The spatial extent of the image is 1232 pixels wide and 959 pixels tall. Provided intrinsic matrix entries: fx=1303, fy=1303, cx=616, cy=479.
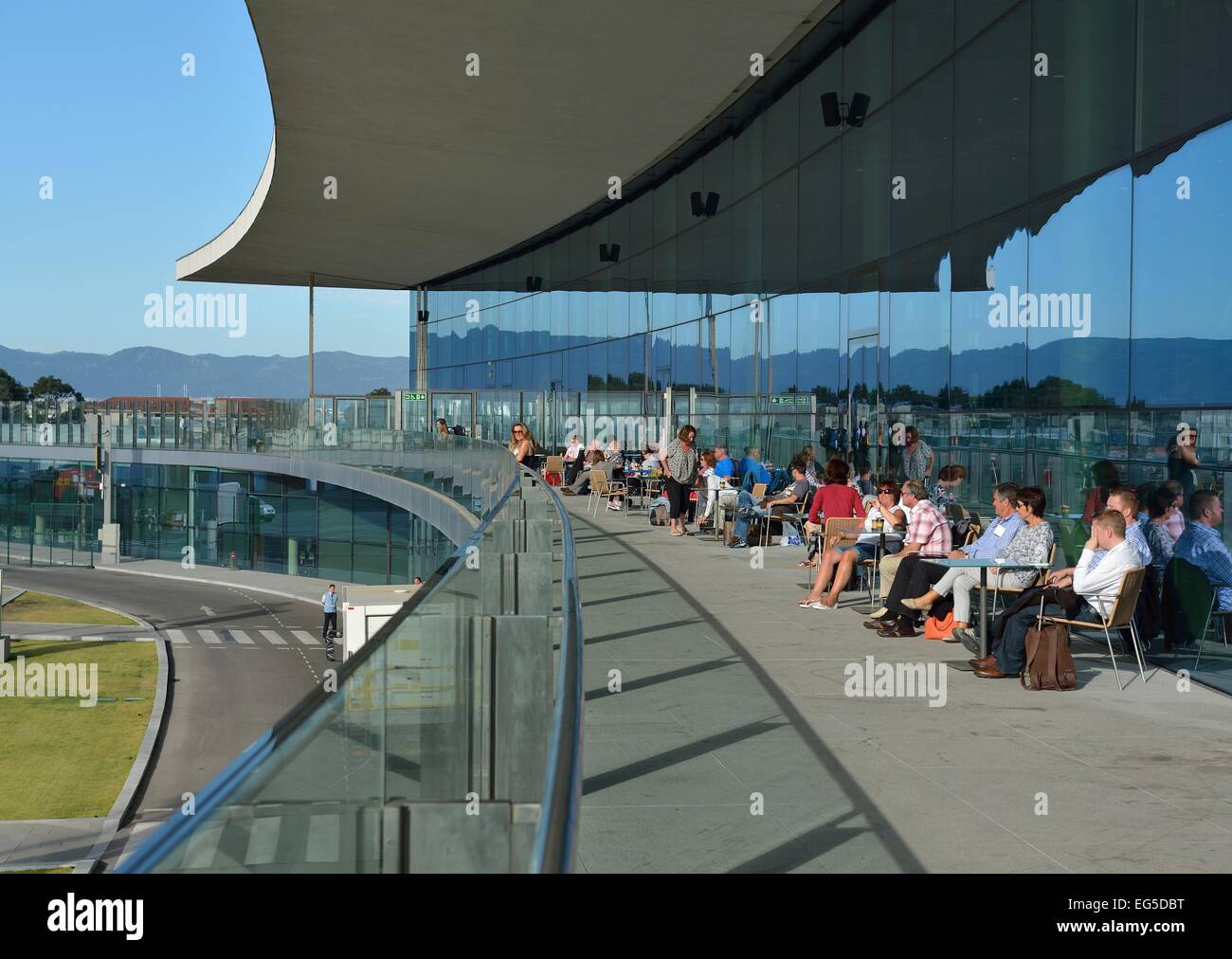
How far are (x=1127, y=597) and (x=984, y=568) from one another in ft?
3.69

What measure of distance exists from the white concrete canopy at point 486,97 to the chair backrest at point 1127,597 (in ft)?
32.5

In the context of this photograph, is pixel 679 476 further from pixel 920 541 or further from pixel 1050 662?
pixel 1050 662

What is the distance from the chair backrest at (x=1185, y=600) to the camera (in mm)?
8852

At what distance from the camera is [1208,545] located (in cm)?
878

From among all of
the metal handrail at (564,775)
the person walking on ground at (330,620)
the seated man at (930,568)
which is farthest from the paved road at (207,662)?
the metal handrail at (564,775)

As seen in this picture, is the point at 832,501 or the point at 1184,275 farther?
the point at 832,501

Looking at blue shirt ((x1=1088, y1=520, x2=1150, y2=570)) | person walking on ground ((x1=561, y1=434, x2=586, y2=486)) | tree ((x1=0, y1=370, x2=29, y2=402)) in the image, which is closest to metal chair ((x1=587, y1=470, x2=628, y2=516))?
person walking on ground ((x1=561, y1=434, x2=586, y2=486))

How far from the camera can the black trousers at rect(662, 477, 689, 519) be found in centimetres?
1925

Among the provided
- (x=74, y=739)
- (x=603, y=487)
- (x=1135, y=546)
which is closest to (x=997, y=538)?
(x=1135, y=546)

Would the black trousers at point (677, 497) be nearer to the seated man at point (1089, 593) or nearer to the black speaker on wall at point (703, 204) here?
the black speaker on wall at point (703, 204)

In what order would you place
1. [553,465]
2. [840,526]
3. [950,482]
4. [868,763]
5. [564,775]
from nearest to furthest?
1. [564,775]
2. [868,763]
3. [840,526]
4. [950,482]
5. [553,465]

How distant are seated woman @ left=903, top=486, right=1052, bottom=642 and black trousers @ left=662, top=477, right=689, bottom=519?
9167 mm
